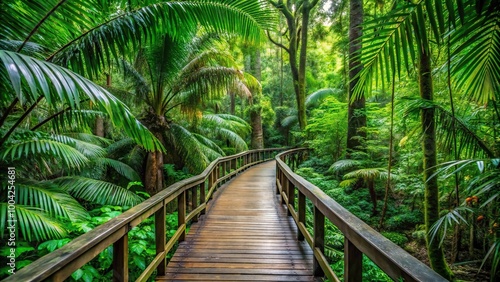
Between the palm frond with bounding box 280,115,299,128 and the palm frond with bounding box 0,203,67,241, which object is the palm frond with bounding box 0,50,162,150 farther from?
the palm frond with bounding box 280,115,299,128

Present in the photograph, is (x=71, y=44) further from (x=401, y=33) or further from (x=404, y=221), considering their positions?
(x=404, y=221)

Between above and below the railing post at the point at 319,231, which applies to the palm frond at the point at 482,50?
above

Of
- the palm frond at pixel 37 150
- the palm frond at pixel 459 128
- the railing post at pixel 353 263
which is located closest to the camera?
the railing post at pixel 353 263

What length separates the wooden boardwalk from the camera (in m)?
2.82

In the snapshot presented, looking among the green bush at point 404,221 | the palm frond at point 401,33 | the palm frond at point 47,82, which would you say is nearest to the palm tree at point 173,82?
the palm frond at point 47,82

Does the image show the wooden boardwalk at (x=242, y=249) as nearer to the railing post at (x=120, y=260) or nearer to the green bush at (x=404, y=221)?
the railing post at (x=120, y=260)

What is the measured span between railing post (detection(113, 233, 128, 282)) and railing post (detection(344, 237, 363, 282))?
1.53 m

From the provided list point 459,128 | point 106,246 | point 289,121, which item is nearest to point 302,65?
point 289,121

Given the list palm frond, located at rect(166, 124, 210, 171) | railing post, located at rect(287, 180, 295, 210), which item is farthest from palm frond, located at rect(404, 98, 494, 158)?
palm frond, located at rect(166, 124, 210, 171)

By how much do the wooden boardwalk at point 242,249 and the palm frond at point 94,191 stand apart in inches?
68.6

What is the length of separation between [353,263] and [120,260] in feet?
5.23

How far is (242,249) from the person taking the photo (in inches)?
138

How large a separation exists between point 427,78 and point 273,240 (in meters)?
3.79

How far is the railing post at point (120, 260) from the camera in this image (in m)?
1.89
